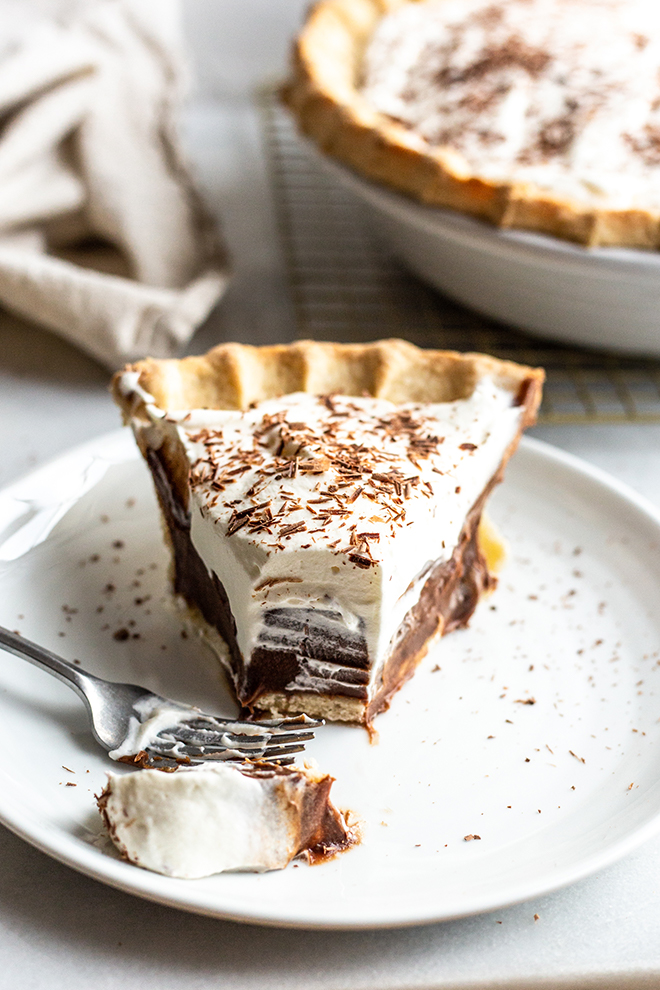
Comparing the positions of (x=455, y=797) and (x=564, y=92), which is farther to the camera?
(x=564, y=92)

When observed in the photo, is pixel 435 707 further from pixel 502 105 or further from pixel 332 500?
pixel 502 105

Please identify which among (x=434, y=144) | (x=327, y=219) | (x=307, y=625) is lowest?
(x=327, y=219)

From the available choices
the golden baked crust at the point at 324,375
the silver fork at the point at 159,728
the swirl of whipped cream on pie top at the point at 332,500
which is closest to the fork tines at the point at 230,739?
the silver fork at the point at 159,728

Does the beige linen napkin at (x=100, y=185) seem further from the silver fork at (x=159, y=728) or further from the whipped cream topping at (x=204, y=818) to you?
the whipped cream topping at (x=204, y=818)

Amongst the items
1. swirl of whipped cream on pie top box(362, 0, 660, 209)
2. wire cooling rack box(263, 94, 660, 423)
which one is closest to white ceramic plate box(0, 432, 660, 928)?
wire cooling rack box(263, 94, 660, 423)

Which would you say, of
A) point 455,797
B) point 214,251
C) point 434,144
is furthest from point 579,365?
point 455,797

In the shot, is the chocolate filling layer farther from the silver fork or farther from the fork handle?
the fork handle

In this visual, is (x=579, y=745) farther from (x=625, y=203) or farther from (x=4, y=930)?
(x=625, y=203)
